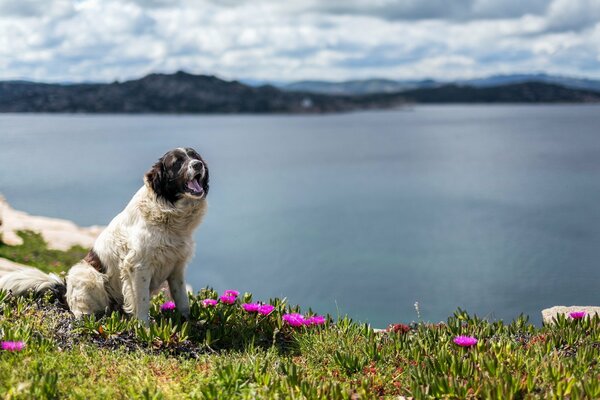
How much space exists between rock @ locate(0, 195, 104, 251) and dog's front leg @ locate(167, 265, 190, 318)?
32.1 ft

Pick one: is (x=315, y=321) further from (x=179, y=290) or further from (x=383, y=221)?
(x=383, y=221)

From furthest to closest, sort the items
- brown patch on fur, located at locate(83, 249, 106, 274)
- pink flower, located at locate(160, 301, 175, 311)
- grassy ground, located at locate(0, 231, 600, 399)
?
pink flower, located at locate(160, 301, 175, 311), brown patch on fur, located at locate(83, 249, 106, 274), grassy ground, located at locate(0, 231, 600, 399)

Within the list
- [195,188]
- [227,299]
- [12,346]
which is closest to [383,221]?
[227,299]

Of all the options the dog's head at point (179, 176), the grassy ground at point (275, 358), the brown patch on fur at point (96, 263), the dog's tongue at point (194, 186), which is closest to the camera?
the grassy ground at point (275, 358)

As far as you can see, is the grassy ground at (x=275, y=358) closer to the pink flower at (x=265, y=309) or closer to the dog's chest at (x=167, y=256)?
the pink flower at (x=265, y=309)

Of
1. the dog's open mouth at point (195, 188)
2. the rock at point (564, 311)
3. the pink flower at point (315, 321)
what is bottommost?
the rock at point (564, 311)

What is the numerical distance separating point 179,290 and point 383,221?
27471 mm

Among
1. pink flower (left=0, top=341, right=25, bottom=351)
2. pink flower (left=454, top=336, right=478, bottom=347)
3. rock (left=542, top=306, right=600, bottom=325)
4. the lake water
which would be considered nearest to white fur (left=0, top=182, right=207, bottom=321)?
pink flower (left=0, top=341, right=25, bottom=351)

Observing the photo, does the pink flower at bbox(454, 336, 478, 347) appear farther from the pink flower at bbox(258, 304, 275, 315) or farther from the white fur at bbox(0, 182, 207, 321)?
the white fur at bbox(0, 182, 207, 321)

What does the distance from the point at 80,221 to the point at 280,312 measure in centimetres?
2660

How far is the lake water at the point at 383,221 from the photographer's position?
73.9 feet

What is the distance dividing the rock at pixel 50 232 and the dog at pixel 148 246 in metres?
9.47

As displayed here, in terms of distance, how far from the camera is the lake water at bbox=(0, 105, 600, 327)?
22516mm

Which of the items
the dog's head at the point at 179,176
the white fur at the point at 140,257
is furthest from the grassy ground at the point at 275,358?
the dog's head at the point at 179,176
